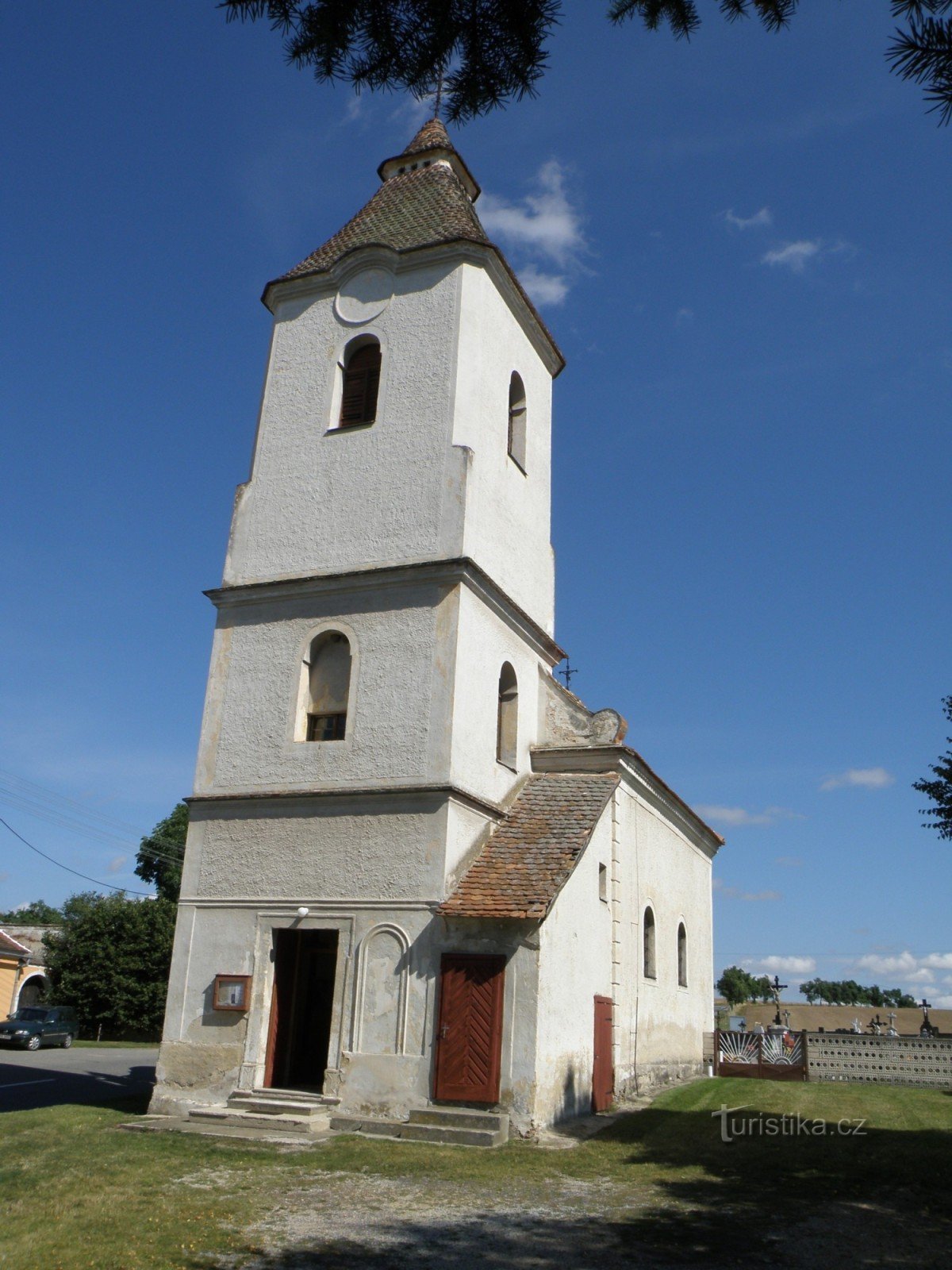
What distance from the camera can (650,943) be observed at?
65.6 feet

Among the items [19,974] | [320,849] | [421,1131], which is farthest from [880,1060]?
[19,974]

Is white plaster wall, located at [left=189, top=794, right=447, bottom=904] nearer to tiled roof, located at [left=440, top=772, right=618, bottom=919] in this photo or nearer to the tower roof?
tiled roof, located at [left=440, top=772, right=618, bottom=919]

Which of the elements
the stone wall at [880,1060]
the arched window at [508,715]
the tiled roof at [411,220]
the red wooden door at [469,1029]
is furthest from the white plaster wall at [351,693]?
the stone wall at [880,1060]

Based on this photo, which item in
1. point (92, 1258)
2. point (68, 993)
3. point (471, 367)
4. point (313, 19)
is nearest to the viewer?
point (313, 19)

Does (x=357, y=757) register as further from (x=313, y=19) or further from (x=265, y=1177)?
(x=313, y=19)

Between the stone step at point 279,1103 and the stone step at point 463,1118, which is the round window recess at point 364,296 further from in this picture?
the stone step at point 463,1118

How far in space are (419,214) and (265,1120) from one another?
51.4 ft

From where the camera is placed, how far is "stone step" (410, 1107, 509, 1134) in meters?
12.5

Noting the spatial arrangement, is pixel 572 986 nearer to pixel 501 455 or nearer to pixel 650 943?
pixel 650 943

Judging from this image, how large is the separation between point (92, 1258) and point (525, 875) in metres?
7.93

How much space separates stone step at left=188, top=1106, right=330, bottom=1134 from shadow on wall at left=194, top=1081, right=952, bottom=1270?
1.73 m

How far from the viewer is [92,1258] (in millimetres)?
7172

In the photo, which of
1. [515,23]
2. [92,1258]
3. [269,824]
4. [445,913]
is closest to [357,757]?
[269,824]

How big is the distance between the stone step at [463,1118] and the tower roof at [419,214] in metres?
13.9
